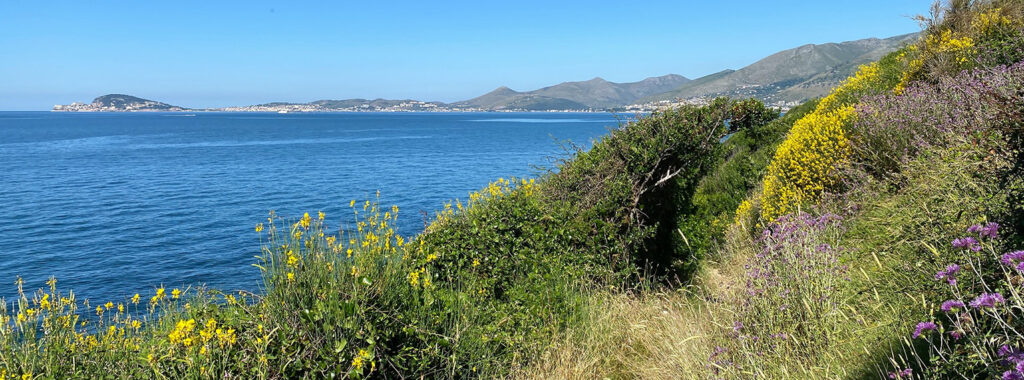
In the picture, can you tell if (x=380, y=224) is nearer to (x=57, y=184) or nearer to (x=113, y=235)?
(x=113, y=235)

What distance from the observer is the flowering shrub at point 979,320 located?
2.32 meters

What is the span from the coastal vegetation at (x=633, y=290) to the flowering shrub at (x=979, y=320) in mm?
20

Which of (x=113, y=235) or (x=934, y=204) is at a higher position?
(x=934, y=204)

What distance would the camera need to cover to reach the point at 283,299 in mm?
4609

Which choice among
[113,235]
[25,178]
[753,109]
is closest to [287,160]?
[25,178]

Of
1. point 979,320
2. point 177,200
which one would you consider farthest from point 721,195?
point 177,200

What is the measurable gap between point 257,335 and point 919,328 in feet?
13.8

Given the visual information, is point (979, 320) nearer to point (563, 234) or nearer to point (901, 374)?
point (901, 374)

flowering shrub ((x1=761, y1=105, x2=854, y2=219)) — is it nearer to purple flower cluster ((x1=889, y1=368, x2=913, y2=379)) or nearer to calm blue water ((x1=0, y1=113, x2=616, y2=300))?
calm blue water ((x1=0, y1=113, x2=616, y2=300))

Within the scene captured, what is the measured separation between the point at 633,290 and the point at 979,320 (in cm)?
534

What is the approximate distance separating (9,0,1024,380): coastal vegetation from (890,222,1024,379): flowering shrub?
20 mm

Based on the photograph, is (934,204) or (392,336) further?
(392,336)

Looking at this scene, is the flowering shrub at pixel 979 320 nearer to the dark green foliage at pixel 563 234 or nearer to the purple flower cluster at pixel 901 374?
the purple flower cluster at pixel 901 374

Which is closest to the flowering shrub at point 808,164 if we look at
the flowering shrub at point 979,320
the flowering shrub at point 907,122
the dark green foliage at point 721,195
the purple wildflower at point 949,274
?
the flowering shrub at point 907,122
